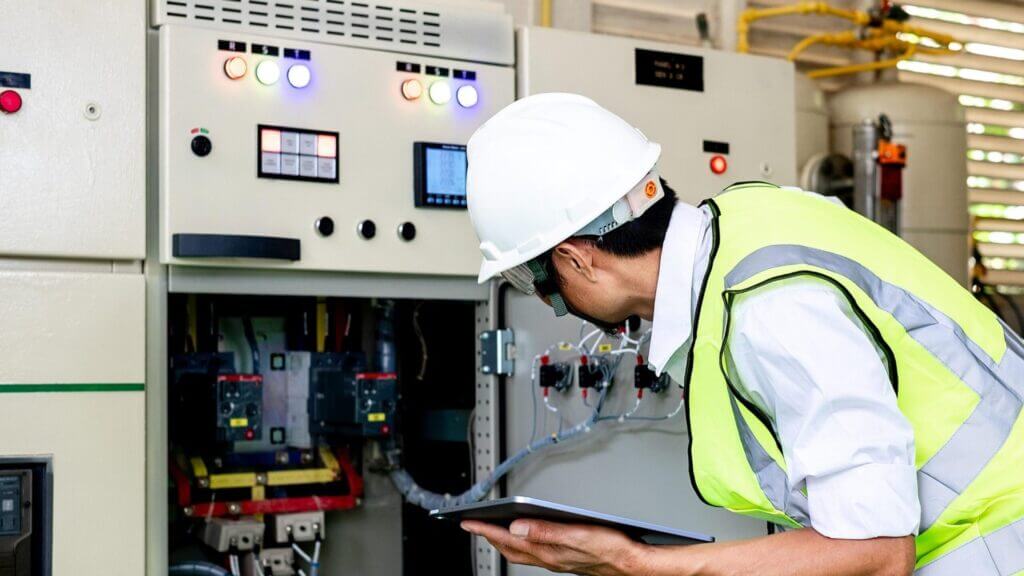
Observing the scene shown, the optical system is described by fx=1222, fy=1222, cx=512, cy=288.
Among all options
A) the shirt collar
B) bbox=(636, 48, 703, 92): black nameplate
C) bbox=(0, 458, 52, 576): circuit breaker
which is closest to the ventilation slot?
bbox=(636, 48, 703, 92): black nameplate

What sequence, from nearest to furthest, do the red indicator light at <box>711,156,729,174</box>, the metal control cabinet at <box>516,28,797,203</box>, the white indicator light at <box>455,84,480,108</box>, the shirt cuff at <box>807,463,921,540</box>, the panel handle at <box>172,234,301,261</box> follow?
the shirt cuff at <box>807,463,921,540</box> < the panel handle at <box>172,234,301,261</box> < the white indicator light at <box>455,84,480,108</box> < the metal control cabinet at <box>516,28,797,203</box> < the red indicator light at <box>711,156,729,174</box>

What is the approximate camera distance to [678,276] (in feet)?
4.58

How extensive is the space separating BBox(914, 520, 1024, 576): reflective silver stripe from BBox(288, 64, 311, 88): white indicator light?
4.85 ft

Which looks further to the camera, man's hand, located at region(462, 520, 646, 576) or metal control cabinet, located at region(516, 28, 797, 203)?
metal control cabinet, located at region(516, 28, 797, 203)

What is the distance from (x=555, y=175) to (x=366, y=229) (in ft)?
3.04

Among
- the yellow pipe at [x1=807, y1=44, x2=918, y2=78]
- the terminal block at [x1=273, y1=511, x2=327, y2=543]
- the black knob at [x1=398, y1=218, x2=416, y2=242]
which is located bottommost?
the terminal block at [x1=273, y1=511, x2=327, y2=543]

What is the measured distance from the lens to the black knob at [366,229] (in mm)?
2328

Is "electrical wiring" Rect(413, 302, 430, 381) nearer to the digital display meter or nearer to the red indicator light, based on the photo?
the digital display meter

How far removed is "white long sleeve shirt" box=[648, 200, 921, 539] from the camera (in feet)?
3.81

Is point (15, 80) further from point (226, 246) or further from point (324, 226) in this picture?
point (324, 226)

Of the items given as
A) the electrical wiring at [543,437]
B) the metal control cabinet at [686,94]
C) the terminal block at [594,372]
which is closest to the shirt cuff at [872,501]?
the electrical wiring at [543,437]

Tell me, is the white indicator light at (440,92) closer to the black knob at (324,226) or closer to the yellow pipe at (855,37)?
the black knob at (324,226)

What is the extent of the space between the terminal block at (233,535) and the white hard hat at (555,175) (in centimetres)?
124

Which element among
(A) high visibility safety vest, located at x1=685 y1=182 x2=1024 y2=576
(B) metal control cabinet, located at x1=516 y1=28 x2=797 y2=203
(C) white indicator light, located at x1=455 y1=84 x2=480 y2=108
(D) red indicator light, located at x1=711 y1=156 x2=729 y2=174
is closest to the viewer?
(A) high visibility safety vest, located at x1=685 y1=182 x2=1024 y2=576
